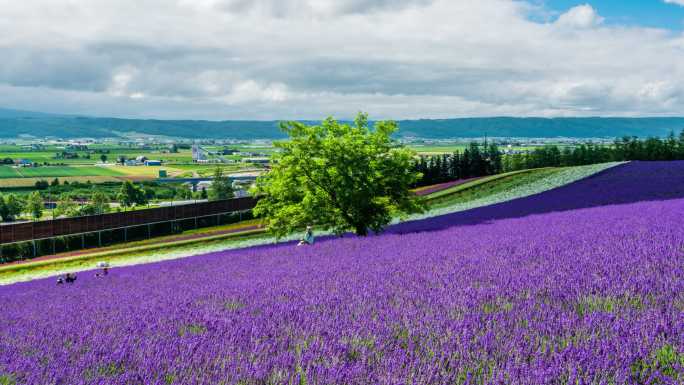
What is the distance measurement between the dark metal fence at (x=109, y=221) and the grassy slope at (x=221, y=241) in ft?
9.50

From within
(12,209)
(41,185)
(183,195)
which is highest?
(41,185)

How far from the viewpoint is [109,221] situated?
48.2 meters

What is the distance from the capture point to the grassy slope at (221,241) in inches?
1348

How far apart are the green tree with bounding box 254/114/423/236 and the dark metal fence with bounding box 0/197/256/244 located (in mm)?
28035

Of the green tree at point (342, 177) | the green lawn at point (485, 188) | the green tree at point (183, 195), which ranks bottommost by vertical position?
the green tree at point (183, 195)

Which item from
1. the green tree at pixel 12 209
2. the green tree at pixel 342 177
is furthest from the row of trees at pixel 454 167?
the green tree at pixel 12 209

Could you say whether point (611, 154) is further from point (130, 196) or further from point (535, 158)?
point (130, 196)

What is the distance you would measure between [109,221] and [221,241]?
1423 cm

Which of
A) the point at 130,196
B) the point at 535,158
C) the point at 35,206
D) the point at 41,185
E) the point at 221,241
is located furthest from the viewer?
the point at 41,185

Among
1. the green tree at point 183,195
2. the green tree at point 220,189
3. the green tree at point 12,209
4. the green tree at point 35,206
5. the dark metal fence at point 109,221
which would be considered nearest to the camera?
the dark metal fence at point 109,221

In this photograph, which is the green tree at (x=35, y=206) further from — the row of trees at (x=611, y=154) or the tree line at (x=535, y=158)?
the row of trees at (x=611, y=154)

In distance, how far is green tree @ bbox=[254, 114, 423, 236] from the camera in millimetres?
23859

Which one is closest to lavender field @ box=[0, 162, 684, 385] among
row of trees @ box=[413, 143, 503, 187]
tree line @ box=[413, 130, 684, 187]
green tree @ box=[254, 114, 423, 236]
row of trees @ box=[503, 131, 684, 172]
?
green tree @ box=[254, 114, 423, 236]

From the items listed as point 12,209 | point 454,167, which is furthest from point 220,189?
point 454,167
